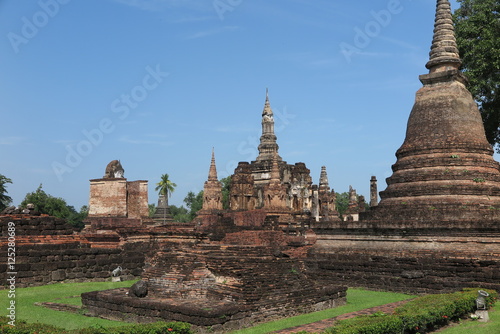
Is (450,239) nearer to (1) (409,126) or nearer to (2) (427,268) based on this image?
(2) (427,268)

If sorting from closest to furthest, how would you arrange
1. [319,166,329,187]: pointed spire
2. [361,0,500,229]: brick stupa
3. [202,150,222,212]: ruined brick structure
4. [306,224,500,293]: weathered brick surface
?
[306,224,500,293]: weathered brick surface
[361,0,500,229]: brick stupa
[202,150,222,212]: ruined brick structure
[319,166,329,187]: pointed spire

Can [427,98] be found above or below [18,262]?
above

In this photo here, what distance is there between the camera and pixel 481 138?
17.9 meters

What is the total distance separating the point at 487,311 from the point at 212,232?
44.2 feet

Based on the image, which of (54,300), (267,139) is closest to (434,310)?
(54,300)

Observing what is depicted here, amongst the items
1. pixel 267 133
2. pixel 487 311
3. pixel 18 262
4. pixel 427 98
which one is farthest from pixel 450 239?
pixel 267 133

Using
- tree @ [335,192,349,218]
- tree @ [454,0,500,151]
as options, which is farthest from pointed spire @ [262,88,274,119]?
tree @ [335,192,349,218]

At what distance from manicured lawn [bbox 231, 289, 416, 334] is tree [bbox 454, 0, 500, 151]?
47.4ft

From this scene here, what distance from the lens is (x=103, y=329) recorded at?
7809 millimetres

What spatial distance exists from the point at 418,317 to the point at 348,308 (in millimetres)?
2776

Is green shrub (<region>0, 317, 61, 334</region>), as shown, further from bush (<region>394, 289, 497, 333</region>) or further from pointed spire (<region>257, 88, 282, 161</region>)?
pointed spire (<region>257, 88, 282, 161</region>)

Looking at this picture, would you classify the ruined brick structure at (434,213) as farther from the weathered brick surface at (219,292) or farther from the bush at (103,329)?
the bush at (103,329)

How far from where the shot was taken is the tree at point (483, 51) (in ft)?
79.9

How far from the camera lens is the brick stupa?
16.0 meters
